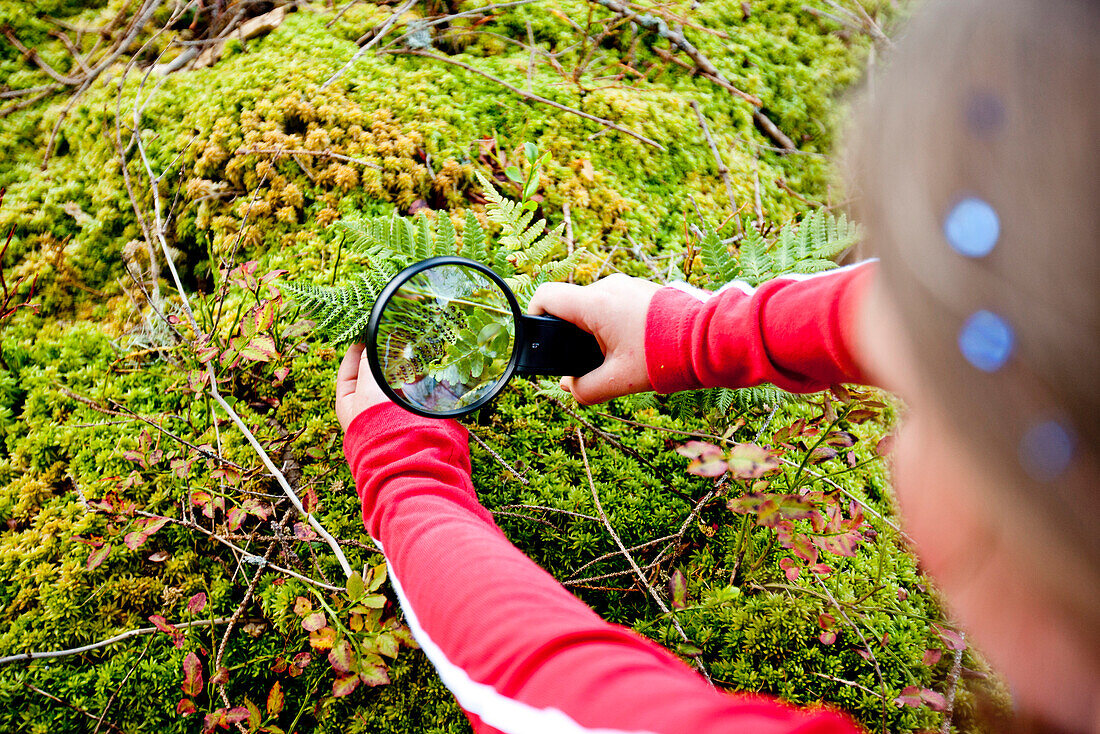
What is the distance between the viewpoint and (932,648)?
76.0 inches

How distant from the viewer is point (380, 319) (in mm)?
1627

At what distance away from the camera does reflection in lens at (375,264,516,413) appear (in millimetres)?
1708

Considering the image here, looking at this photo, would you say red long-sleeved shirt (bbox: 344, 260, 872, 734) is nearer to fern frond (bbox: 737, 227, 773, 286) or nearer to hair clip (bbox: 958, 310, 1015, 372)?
fern frond (bbox: 737, 227, 773, 286)

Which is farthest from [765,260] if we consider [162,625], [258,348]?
[162,625]

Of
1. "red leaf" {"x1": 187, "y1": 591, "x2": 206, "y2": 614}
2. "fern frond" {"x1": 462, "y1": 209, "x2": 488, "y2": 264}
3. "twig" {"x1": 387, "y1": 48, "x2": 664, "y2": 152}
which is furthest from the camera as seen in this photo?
"twig" {"x1": 387, "y1": 48, "x2": 664, "y2": 152}

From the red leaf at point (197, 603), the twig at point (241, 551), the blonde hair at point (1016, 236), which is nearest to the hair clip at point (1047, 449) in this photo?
the blonde hair at point (1016, 236)

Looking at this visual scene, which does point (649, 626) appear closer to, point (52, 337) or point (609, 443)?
point (609, 443)

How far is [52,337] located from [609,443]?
7.24ft

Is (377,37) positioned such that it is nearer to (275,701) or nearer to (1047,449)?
(275,701)

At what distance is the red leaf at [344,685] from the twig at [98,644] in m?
0.47

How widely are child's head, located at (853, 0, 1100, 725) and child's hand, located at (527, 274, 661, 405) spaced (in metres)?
0.97

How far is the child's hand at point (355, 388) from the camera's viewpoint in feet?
6.22

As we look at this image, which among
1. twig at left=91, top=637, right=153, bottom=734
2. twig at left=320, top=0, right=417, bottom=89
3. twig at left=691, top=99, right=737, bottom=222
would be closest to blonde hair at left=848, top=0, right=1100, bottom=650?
twig at left=691, top=99, right=737, bottom=222

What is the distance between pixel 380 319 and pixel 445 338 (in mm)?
259
